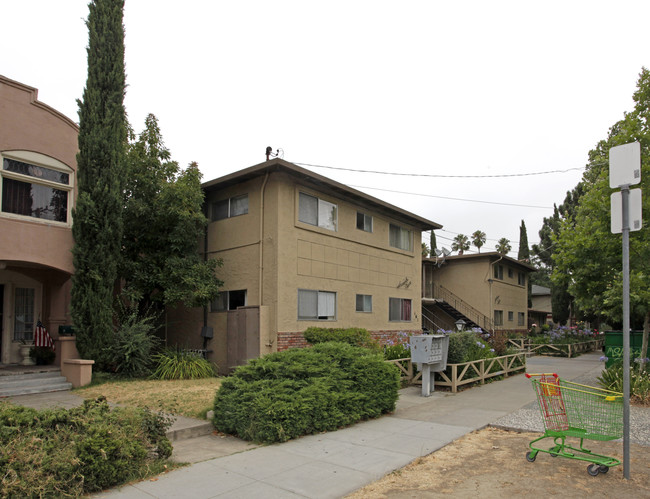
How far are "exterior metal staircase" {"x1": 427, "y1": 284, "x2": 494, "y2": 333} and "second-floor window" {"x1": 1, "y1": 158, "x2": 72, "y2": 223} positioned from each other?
1920cm

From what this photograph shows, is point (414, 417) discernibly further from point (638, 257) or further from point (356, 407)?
point (638, 257)

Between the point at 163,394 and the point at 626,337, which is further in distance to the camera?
the point at 163,394

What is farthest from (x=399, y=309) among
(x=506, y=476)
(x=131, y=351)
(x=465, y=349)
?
(x=506, y=476)

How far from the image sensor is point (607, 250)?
37.6ft

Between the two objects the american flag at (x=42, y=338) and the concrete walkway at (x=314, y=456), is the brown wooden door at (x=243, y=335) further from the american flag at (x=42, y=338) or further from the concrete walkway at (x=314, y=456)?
the concrete walkway at (x=314, y=456)

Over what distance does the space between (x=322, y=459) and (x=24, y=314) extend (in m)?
11.3

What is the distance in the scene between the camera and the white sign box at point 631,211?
5582mm

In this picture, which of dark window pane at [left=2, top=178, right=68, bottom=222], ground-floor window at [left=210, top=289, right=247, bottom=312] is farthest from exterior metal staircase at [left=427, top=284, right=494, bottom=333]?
dark window pane at [left=2, top=178, right=68, bottom=222]

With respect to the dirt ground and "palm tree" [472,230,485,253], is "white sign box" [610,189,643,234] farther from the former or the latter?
"palm tree" [472,230,485,253]

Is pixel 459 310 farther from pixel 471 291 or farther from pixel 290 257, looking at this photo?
pixel 290 257

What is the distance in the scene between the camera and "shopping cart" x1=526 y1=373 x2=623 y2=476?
571 centimetres

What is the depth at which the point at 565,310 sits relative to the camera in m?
36.1

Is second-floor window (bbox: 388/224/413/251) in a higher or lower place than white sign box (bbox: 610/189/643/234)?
higher

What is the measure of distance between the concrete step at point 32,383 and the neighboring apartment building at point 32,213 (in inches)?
70.5
